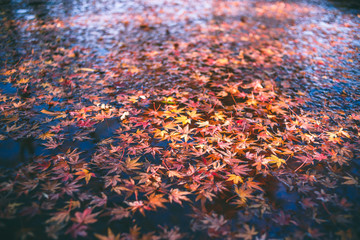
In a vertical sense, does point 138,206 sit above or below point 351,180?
below

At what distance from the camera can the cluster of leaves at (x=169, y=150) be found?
6.64 feet

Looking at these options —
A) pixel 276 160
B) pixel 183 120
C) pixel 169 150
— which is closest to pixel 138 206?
pixel 169 150

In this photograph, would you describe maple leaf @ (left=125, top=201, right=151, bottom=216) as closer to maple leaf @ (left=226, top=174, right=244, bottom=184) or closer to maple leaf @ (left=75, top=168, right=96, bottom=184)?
maple leaf @ (left=75, top=168, right=96, bottom=184)

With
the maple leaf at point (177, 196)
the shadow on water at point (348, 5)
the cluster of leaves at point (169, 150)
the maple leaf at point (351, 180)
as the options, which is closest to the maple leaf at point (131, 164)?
the cluster of leaves at point (169, 150)

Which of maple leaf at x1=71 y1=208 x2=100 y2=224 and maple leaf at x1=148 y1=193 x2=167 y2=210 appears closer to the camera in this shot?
maple leaf at x1=71 y1=208 x2=100 y2=224

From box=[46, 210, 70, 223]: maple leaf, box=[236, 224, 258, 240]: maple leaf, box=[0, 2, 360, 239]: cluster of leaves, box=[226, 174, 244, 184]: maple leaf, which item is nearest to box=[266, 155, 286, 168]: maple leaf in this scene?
box=[0, 2, 360, 239]: cluster of leaves

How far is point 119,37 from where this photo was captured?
5633mm

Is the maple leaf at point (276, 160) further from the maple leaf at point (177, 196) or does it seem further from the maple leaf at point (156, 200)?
the maple leaf at point (156, 200)

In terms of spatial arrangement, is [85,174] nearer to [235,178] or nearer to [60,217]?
[60,217]

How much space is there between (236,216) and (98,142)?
1854 mm

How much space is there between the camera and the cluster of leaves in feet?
6.64

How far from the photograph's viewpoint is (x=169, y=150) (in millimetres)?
2754

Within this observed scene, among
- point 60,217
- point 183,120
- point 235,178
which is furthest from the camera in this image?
point 183,120

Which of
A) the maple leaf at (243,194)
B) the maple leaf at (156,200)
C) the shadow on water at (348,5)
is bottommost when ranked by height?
the maple leaf at (156,200)
